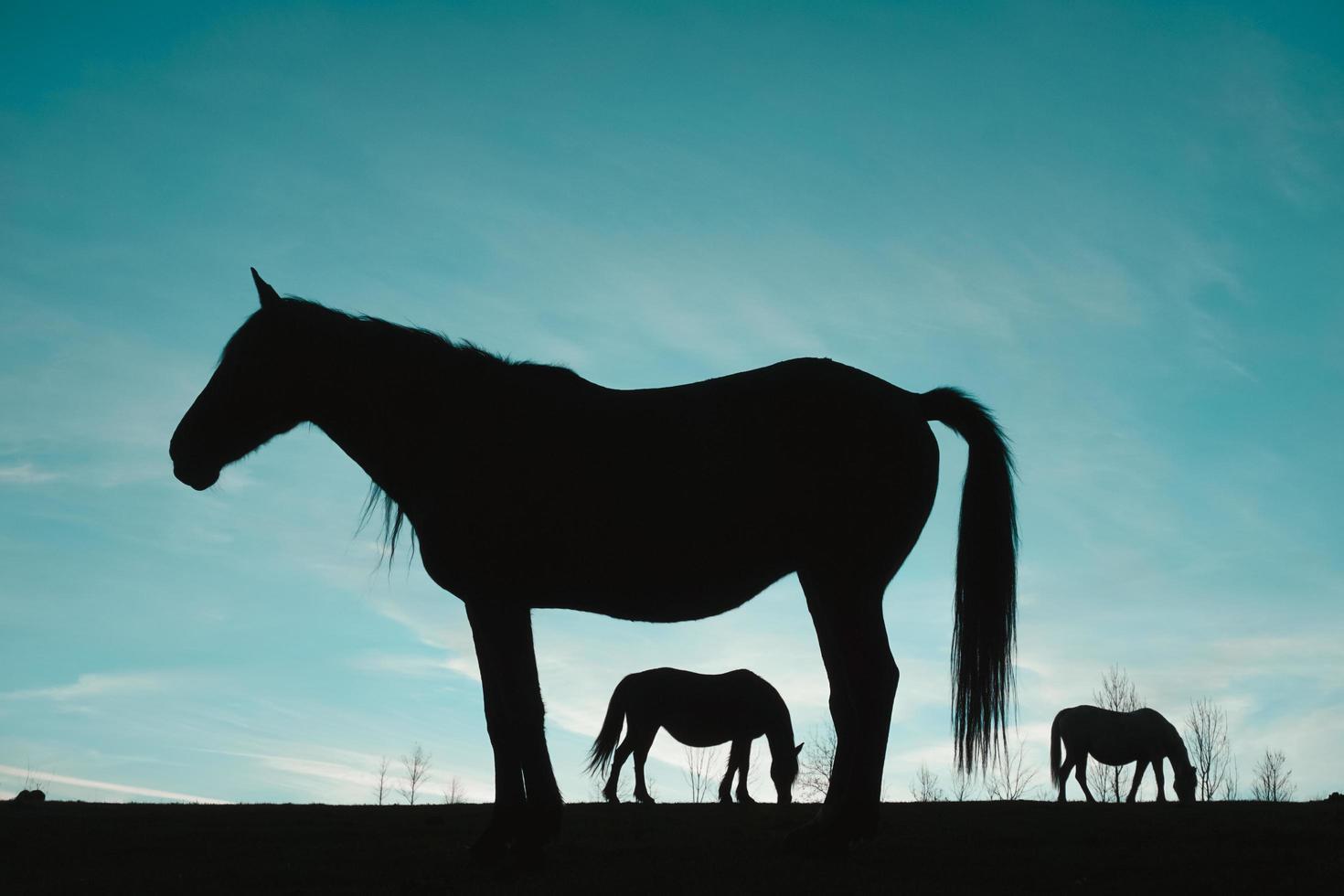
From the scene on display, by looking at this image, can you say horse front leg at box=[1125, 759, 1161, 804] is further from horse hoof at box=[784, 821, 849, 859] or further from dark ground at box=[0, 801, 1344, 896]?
horse hoof at box=[784, 821, 849, 859]

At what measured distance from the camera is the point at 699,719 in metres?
12.0

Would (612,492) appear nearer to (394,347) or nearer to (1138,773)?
(394,347)

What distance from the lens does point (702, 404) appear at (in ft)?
19.1

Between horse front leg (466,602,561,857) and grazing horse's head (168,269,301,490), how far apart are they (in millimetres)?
1760

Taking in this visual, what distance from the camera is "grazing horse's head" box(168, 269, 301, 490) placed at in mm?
6031

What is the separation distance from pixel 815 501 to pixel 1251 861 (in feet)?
9.31

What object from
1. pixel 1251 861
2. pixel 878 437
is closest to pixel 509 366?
pixel 878 437

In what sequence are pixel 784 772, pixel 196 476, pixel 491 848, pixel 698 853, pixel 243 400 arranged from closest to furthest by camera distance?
pixel 491 848 < pixel 698 853 < pixel 243 400 < pixel 196 476 < pixel 784 772

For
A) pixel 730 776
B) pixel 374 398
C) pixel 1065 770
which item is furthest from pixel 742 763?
pixel 374 398

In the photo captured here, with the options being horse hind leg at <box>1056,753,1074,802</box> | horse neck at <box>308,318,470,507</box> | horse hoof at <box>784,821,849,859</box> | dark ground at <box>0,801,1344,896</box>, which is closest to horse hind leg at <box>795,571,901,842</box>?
horse hoof at <box>784,821,849,859</box>

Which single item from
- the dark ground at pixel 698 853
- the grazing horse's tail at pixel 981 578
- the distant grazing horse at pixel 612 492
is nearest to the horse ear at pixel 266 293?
the distant grazing horse at pixel 612 492

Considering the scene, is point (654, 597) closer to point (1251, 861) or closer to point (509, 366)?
point (509, 366)

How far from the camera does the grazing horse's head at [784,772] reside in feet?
38.9

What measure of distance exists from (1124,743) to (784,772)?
5.52 m
